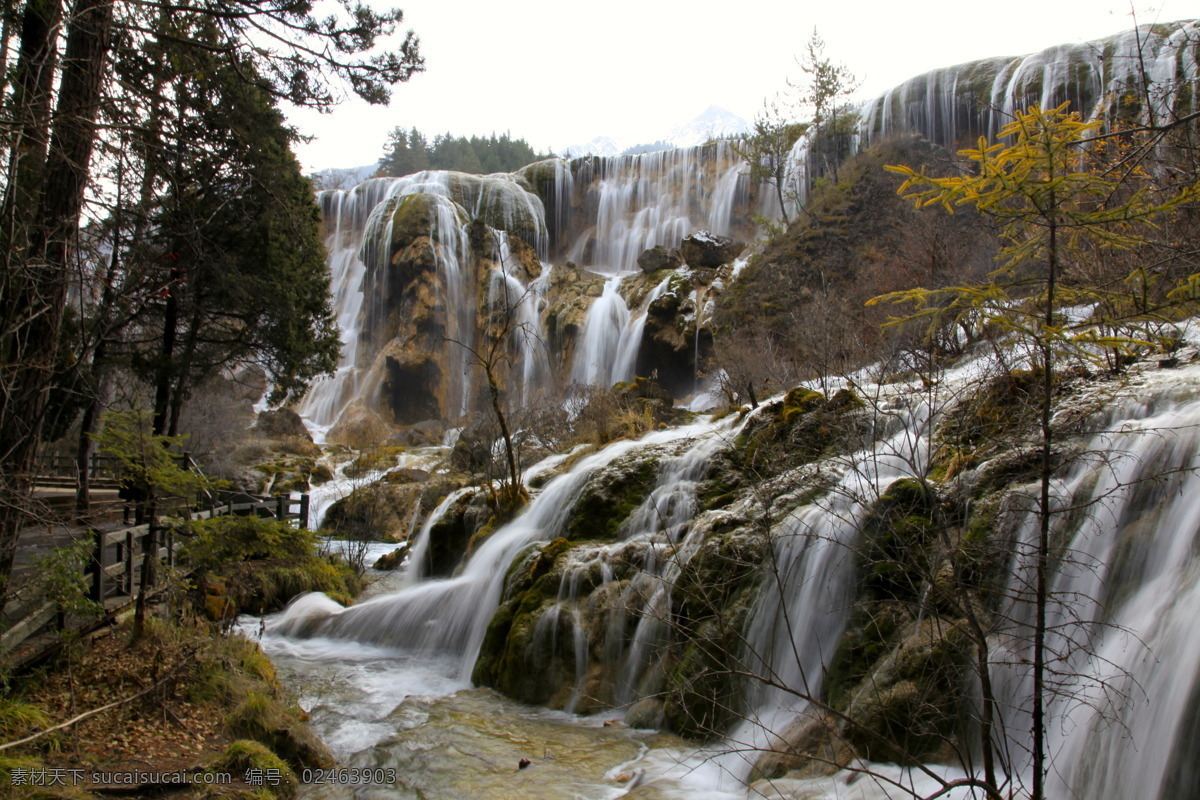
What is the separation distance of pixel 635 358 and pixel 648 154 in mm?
19662

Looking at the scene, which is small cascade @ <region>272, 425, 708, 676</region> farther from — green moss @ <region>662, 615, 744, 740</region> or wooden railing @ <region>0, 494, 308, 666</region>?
green moss @ <region>662, 615, 744, 740</region>

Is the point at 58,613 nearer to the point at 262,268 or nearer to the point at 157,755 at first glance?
the point at 157,755

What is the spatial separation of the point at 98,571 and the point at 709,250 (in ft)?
91.6

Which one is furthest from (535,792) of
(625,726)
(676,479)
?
(676,479)

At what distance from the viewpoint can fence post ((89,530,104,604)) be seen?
6559 millimetres

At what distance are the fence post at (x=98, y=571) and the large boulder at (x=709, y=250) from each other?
2735cm

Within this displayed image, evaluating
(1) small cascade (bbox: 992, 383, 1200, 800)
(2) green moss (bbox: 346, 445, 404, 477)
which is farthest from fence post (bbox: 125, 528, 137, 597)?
(2) green moss (bbox: 346, 445, 404, 477)

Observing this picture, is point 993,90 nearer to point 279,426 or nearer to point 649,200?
point 649,200

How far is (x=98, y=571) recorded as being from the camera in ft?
21.6

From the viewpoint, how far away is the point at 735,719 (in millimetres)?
6773

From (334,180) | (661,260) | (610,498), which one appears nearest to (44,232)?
(610,498)

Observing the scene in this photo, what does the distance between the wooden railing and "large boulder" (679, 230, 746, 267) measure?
25988 millimetres

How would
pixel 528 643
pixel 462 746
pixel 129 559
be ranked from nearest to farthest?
pixel 462 746
pixel 129 559
pixel 528 643

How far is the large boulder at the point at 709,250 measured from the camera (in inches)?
1237
